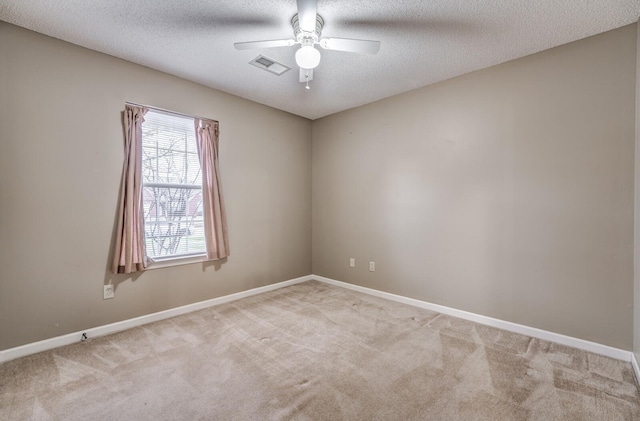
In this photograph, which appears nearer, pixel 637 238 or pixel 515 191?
pixel 637 238

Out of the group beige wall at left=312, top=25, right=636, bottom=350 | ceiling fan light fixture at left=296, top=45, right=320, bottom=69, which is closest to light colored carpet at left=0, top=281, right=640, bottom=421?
beige wall at left=312, top=25, right=636, bottom=350

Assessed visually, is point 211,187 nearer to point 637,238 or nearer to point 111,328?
point 111,328

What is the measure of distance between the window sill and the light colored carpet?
0.57 meters

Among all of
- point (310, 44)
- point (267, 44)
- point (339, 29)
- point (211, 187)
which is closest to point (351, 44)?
point (310, 44)

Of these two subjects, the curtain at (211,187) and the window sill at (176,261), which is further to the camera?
the curtain at (211,187)

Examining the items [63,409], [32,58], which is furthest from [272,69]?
[63,409]

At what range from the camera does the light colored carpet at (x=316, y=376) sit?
5.60 feet

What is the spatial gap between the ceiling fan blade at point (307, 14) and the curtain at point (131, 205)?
1.94 meters

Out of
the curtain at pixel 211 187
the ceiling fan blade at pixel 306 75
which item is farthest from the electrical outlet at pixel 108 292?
the ceiling fan blade at pixel 306 75

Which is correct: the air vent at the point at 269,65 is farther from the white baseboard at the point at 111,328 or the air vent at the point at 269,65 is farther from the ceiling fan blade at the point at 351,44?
the white baseboard at the point at 111,328

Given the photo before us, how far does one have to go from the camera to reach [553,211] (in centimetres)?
256

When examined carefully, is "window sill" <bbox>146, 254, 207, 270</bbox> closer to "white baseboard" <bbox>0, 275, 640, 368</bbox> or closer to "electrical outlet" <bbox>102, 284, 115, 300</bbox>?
"electrical outlet" <bbox>102, 284, 115, 300</bbox>

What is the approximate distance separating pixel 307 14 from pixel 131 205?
A: 230cm

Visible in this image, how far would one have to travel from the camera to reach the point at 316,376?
2.04 m
